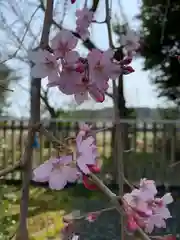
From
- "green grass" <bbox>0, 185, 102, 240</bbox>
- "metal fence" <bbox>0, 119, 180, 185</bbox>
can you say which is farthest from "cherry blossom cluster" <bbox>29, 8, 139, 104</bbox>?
"metal fence" <bbox>0, 119, 180, 185</bbox>

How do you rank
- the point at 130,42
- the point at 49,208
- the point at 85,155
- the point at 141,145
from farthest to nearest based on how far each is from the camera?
1. the point at 141,145
2. the point at 49,208
3. the point at 130,42
4. the point at 85,155

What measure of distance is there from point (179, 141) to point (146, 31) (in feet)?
2.45

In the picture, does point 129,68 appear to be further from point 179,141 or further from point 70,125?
point 179,141

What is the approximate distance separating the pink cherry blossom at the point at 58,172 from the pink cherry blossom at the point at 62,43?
8 centimetres

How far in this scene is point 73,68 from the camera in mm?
295

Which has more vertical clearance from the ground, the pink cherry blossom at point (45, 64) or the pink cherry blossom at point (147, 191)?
the pink cherry blossom at point (45, 64)

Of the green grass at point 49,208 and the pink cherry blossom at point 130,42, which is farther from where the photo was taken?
the green grass at point 49,208

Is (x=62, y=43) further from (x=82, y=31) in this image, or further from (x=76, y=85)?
(x=82, y=31)

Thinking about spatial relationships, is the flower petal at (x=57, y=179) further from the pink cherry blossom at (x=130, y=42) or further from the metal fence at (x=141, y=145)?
the metal fence at (x=141, y=145)

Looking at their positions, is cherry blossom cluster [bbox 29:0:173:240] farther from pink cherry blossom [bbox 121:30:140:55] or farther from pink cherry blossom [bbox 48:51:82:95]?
pink cherry blossom [bbox 121:30:140:55]

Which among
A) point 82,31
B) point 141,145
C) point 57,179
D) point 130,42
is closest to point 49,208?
point 141,145

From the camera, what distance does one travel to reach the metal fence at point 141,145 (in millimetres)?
2324

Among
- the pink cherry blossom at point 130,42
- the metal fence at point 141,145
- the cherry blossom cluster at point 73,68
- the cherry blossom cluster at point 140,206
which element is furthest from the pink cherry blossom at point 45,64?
the metal fence at point 141,145

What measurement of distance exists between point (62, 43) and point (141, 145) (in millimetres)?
2418
